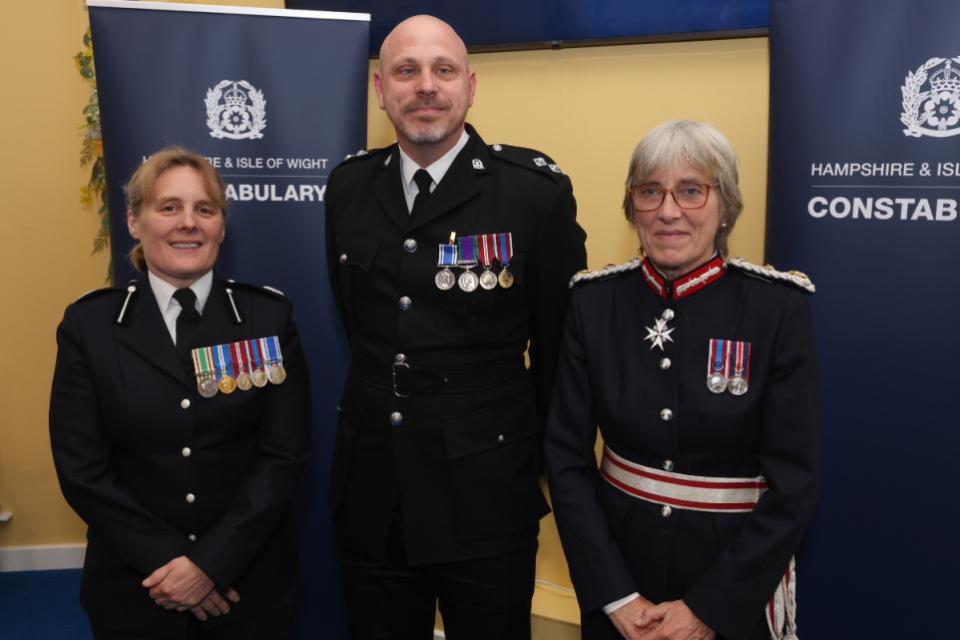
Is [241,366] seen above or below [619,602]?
above

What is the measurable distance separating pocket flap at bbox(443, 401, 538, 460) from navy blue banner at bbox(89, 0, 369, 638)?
35.7 inches

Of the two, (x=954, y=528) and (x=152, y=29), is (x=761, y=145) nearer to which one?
(x=954, y=528)

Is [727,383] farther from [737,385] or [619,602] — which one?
[619,602]

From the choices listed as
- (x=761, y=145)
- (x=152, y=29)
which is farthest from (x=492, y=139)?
(x=152, y=29)

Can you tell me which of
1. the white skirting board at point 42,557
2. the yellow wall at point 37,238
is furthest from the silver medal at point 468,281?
the white skirting board at point 42,557

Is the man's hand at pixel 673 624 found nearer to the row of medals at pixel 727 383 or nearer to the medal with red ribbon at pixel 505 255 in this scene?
the row of medals at pixel 727 383

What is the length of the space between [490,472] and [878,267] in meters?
1.14

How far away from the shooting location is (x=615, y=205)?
107 inches

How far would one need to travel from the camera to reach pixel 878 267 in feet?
6.70

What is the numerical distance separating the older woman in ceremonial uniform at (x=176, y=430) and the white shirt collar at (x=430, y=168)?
40cm

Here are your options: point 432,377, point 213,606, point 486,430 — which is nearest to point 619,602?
point 486,430

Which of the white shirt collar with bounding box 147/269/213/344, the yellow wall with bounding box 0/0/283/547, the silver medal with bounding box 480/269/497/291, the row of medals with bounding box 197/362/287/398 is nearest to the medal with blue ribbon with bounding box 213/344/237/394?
the row of medals with bounding box 197/362/287/398

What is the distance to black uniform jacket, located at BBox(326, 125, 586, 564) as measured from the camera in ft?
5.67

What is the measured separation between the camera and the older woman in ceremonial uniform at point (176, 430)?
161cm
